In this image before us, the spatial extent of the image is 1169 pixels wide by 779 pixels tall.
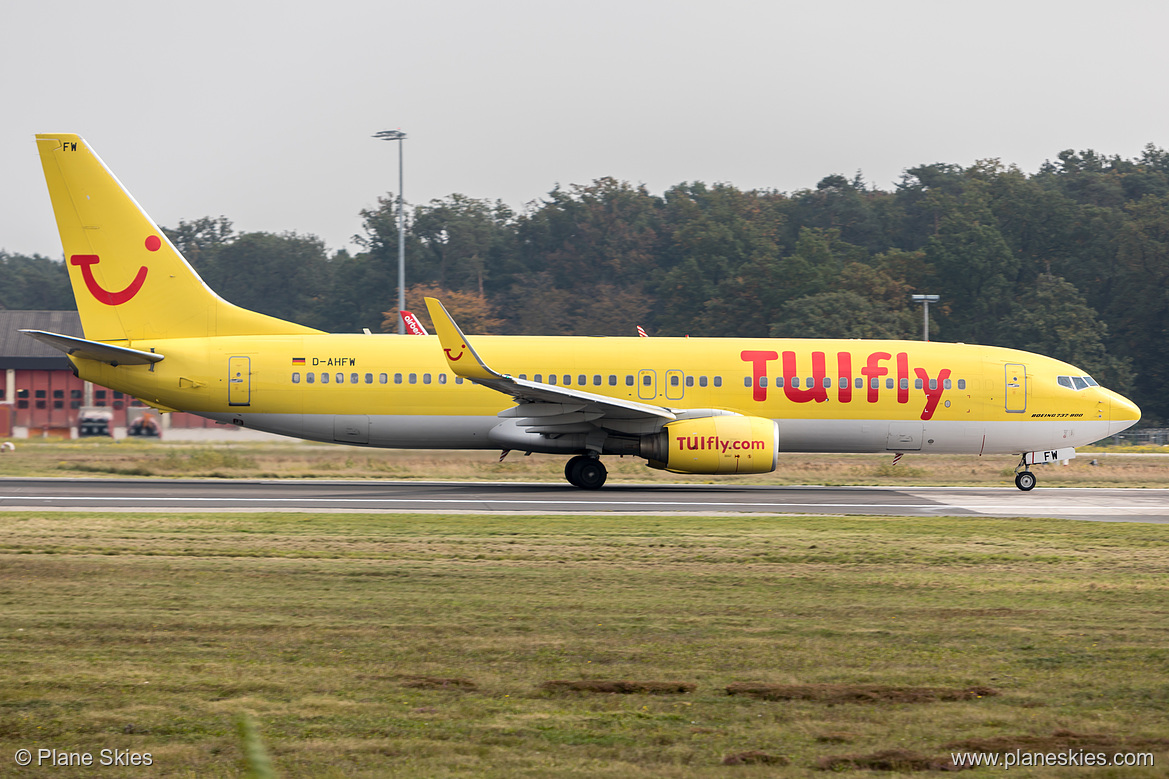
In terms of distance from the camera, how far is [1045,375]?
25766 millimetres

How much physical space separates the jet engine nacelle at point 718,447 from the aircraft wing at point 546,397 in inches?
25.1

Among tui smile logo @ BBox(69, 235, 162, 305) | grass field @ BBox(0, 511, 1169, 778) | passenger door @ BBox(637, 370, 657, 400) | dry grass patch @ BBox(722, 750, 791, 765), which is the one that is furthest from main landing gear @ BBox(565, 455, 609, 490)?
dry grass patch @ BBox(722, 750, 791, 765)

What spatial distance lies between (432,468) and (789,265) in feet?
126

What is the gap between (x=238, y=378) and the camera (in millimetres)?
24219

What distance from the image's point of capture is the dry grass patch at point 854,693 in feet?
23.6

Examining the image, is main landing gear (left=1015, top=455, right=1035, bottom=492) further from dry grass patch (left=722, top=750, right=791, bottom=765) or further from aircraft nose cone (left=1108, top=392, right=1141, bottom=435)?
dry grass patch (left=722, top=750, right=791, bottom=765)

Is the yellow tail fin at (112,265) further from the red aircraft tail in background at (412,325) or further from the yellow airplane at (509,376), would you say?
the red aircraft tail in background at (412,325)

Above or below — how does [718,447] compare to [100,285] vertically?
below

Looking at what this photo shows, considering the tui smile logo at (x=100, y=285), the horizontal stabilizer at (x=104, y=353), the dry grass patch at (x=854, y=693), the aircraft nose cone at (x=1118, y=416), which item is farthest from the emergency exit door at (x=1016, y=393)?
the tui smile logo at (x=100, y=285)

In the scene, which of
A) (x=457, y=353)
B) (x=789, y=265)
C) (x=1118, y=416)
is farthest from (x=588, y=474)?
(x=789, y=265)

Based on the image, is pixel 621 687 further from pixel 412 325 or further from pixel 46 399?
pixel 46 399

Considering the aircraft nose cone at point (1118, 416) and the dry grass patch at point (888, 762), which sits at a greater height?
the aircraft nose cone at point (1118, 416)

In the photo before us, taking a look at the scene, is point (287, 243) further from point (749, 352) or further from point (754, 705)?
point (754, 705)

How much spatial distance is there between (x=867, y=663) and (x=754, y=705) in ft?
5.05
